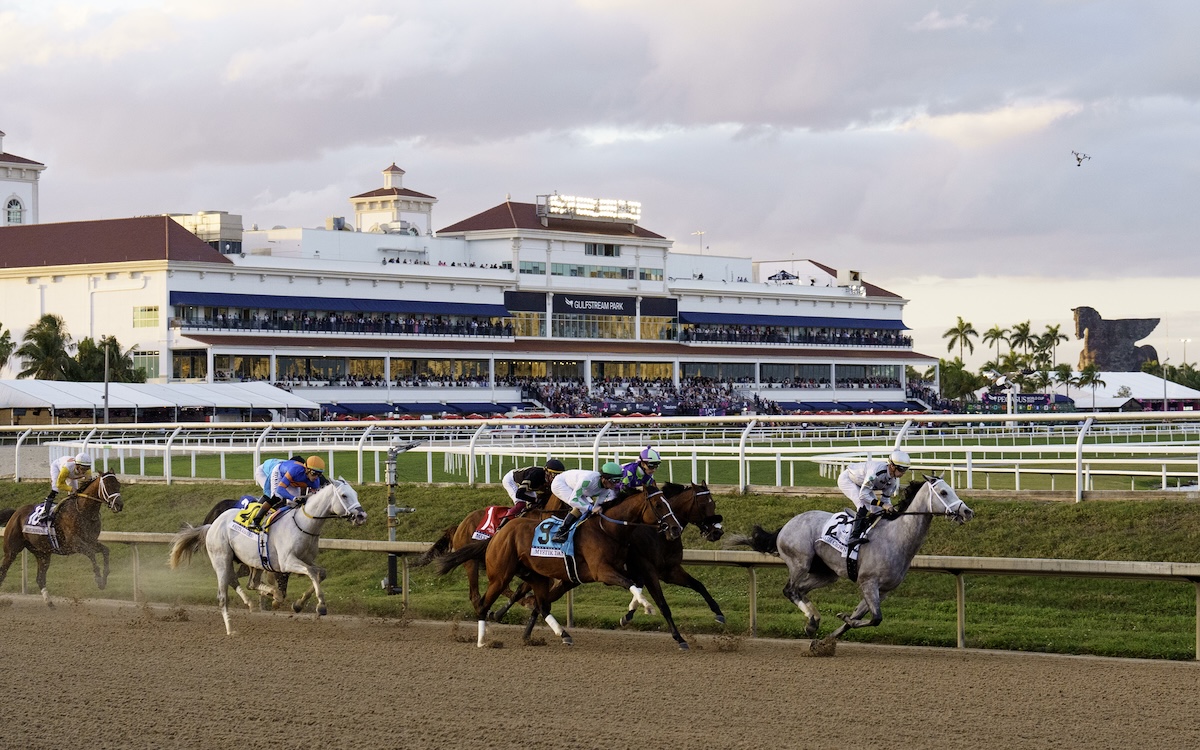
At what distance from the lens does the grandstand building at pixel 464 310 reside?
5953cm

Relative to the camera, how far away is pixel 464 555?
35.0 feet

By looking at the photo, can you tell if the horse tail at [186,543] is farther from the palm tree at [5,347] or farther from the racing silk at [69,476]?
the palm tree at [5,347]

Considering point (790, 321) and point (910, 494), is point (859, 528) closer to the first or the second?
Result: point (910, 494)

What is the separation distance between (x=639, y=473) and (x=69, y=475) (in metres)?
5.31

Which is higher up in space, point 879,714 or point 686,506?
point 686,506

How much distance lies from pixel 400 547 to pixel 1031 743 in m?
6.38

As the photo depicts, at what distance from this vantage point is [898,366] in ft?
259

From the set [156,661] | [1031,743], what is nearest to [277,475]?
[156,661]

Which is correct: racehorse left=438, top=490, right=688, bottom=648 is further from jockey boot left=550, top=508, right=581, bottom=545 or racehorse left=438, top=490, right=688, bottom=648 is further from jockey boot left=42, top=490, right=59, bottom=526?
jockey boot left=42, top=490, right=59, bottom=526

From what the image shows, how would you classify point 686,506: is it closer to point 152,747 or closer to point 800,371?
point 152,747

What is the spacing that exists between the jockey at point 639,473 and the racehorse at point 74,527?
14.6ft

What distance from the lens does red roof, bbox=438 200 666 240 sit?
236 ft

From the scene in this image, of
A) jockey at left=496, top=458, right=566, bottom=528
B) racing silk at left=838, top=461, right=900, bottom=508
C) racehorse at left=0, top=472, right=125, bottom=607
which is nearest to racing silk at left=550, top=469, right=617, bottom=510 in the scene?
jockey at left=496, top=458, right=566, bottom=528

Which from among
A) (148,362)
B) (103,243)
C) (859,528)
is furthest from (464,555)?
(103,243)
